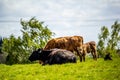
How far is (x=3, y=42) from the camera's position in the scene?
66.9 metres

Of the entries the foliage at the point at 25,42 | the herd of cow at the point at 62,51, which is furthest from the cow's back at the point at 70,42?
the foliage at the point at 25,42

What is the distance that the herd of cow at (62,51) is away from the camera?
24359 millimetres

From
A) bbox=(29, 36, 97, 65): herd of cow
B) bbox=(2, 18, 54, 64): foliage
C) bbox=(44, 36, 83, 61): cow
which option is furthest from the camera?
bbox=(2, 18, 54, 64): foliage

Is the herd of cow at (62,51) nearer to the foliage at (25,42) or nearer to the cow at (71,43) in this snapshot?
the cow at (71,43)

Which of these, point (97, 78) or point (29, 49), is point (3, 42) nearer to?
point (29, 49)

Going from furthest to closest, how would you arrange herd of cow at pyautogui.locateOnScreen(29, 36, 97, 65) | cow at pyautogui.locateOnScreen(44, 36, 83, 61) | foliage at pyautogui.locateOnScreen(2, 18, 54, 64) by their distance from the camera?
foliage at pyautogui.locateOnScreen(2, 18, 54, 64)
cow at pyautogui.locateOnScreen(44, 36, 83, 61)
herd of cow at pyautogui.locateOnScreen(29, 36, 97, 65)

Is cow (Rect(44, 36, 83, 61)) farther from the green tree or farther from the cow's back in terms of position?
the green tree

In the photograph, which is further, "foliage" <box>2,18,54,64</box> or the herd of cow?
"foliage" <box>2,18,54,64</box>

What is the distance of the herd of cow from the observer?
79.9 feet

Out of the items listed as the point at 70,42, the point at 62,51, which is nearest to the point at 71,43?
the point at 70,42

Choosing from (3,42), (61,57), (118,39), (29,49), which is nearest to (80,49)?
(61,57)

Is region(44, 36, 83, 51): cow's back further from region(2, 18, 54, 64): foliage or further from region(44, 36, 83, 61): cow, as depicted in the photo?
region(2, 18, 54, 64): foliage

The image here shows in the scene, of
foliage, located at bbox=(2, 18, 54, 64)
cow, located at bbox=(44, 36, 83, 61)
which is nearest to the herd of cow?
cow, located at bbox=(44, 36, 83, 61)

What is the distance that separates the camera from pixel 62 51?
80.6 feet
